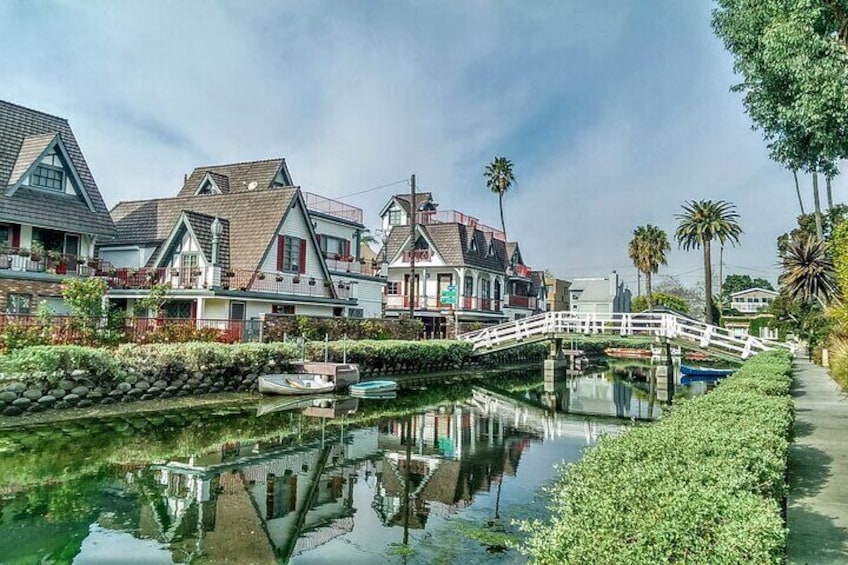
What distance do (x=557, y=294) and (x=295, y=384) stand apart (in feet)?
207

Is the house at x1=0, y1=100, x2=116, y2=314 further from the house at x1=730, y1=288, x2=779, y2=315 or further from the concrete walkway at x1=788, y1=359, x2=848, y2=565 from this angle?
the house at x1=730, y1=288, x2=779, y2=315

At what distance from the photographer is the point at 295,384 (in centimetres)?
2438

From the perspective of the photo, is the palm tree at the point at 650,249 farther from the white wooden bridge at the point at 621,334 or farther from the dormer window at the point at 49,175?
the dormer window at the point at 49,175

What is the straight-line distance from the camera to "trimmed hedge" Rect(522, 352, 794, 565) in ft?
13.2

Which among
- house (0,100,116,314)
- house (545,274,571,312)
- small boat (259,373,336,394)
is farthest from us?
house (545,274,571,312)

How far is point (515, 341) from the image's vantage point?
125 feet

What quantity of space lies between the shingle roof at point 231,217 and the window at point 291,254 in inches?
48.0

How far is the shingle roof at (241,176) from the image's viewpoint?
37.2m

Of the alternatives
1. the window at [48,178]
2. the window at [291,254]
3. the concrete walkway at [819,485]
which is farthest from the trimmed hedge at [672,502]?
the window at [48,178]

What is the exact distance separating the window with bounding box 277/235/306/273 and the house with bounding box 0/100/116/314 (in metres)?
8.18

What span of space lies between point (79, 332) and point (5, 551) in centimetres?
1502

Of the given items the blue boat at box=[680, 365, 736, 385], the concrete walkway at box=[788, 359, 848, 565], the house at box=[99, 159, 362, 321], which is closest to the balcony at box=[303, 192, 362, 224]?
the house at box=[99, 159, 362, 321]

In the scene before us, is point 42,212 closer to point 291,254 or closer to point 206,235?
point 206,235

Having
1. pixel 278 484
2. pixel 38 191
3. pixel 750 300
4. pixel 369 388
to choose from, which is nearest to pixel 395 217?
pixel 38 191
